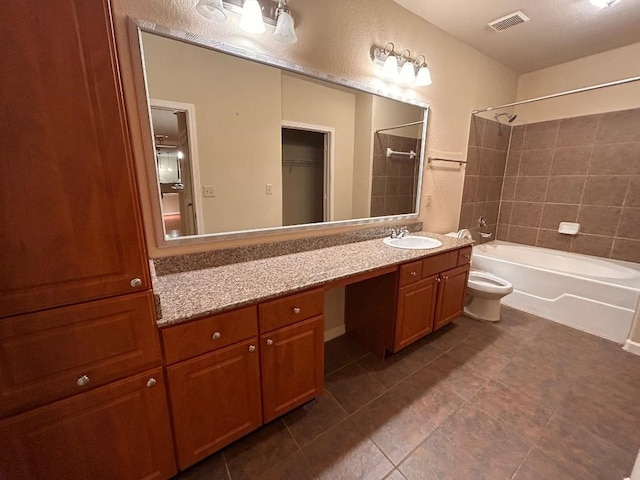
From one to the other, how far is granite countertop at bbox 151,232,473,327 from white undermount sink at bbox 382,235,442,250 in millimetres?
183

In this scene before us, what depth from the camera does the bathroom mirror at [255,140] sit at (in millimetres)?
1271

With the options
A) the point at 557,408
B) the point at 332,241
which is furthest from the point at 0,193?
the point at 557,408

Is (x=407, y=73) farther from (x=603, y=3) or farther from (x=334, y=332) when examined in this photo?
(x=334, y=332)

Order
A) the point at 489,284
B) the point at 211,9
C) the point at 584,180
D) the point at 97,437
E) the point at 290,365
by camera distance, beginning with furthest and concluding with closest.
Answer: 1. the point at 584,180
2. the point at 489,284
3. the point at 290,365
4. the point at 211,9
5. the point at 97,437

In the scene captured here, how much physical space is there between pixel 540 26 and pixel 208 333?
3.25 meters

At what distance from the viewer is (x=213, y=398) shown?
3.60 feet

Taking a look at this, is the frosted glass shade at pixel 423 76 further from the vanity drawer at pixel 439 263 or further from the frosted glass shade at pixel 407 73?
the vanity drawer at pixel 439 263

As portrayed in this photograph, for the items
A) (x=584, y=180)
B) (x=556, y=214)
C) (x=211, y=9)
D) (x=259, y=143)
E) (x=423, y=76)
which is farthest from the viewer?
(x=556, y=214)

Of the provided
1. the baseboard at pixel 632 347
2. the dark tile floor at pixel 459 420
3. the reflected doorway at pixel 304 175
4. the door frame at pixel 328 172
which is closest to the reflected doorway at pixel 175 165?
the reflected doorway at pixel 304 175

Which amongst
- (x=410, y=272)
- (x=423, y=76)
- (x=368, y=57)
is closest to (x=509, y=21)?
(x=423, y=76)

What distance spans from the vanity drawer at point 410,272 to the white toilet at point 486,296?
3.19 feet

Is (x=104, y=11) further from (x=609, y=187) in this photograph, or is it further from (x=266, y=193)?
(x=609, y=187)

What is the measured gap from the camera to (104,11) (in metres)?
0.69

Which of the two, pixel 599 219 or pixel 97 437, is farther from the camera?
pixel 599 219
